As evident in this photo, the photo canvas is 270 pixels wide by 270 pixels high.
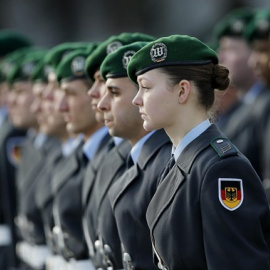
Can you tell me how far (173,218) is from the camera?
482cm

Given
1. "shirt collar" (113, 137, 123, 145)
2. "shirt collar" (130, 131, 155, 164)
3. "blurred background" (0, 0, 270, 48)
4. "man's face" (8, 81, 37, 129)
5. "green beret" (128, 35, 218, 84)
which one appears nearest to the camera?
"green beret" (128, 35, 218, 84)

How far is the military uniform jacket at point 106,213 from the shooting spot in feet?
19.5

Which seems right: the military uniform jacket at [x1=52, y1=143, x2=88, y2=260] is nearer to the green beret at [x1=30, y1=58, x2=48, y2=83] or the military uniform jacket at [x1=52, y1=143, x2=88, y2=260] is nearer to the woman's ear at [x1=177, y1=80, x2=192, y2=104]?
the green beret at [x1=30, y1=58, x2=48, y2=83]

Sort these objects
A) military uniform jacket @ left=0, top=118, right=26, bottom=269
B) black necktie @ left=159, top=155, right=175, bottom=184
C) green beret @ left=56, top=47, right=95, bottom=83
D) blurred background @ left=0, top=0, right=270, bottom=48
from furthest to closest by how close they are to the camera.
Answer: blurred background @ left=0, top=0, right=270, bottom=48
military uniform jacket @ left=0, top=118, right=26, bottom=269
green beret @ left=56, top=47, right=95, bottom=83
black necktie @ left=159, top=155, right=175, bottom=184

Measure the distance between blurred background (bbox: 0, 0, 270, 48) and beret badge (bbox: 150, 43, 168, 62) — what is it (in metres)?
14.5

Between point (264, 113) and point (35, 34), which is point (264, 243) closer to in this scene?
point (264, 113)

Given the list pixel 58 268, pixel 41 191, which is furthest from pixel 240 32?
→ pixel 58 268

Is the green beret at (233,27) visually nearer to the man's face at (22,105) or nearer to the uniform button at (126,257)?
the man's face at (22,105)

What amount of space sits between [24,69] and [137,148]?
3.79 metres

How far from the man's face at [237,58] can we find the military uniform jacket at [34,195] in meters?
1.70

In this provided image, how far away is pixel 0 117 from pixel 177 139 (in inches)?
232

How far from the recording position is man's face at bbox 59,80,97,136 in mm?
7031

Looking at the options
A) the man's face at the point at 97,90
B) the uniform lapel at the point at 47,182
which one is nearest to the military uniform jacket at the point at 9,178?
the uniform lapel at the point at 47,182

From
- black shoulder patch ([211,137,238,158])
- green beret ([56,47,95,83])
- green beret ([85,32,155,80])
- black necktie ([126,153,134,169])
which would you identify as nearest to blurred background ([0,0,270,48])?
green beret ([56,47,95,83])
